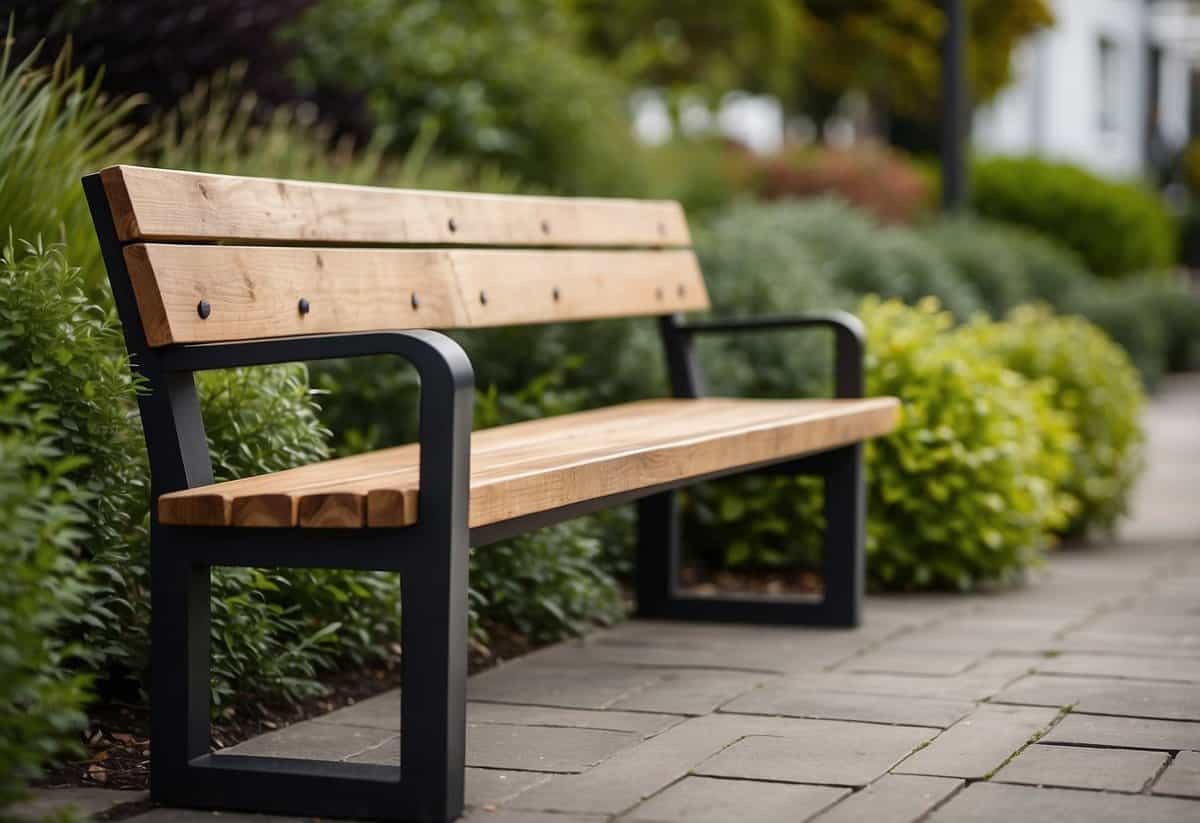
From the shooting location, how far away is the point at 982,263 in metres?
11.1

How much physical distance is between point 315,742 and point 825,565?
1813 mm

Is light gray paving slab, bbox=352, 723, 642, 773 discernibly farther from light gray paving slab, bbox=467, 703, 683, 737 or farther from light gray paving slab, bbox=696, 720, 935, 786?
light gray paving slab, bbox=696, 720, 935, 786

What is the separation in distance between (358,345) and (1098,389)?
4407mm

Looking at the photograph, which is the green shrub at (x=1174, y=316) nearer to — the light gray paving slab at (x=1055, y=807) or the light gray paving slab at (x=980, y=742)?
the light gray paving slab at (x=980, y=742)

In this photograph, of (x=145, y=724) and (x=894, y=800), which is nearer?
(x=894, y=800)

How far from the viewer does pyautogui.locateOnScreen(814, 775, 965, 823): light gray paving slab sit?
9.83ft

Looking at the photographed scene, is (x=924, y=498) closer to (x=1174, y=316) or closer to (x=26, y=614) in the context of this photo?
(x=26, y=614)

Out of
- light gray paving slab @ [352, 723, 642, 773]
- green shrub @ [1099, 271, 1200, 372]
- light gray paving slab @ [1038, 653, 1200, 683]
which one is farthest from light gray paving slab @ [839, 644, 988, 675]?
green shrub @ [1099, 271, 1200, 372]

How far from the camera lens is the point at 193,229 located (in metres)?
3.26

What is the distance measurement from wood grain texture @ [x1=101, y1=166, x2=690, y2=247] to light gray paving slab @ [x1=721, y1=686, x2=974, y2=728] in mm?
1278

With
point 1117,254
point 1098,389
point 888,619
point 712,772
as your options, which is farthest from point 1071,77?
point 712,772

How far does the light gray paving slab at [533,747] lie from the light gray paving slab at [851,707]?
15.2 inches

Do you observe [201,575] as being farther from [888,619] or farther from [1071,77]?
[1071,77]

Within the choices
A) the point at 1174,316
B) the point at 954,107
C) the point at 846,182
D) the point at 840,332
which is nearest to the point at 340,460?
the point at 840,332
